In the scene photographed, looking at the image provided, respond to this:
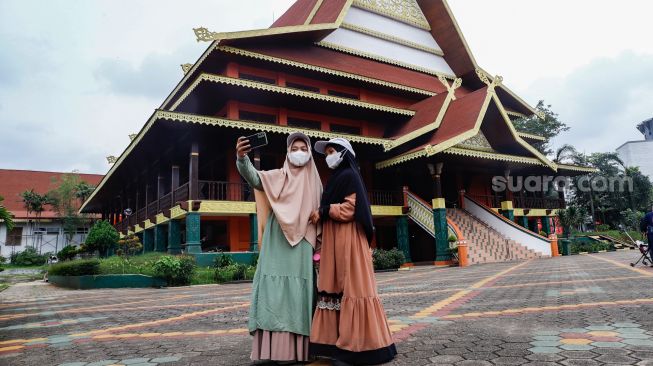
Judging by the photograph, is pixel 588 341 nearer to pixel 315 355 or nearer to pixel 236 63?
pixel 315 355

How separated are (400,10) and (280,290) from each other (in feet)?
73.1

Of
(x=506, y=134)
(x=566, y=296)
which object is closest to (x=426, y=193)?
(x=506, y=134)

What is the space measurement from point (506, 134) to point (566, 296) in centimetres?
1355

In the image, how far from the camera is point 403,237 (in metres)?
17.1

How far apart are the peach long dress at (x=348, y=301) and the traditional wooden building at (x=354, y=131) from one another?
35.6ft

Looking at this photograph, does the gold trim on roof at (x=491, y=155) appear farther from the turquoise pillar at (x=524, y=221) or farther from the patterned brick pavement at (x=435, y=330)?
the patterned brick pavement at (x=435, y=330)

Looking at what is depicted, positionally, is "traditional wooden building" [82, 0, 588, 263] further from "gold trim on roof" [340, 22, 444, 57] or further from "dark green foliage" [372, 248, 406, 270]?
"dark green foliage" [372, 248, 406, 270]

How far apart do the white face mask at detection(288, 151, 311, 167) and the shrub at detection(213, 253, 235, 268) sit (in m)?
9.89

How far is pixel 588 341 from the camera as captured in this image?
3.04 meters

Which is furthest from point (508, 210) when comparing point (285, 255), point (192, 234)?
point (285, 255)

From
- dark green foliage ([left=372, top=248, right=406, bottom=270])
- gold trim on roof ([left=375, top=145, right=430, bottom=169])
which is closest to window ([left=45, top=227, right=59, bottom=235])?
gold trim on roof ([left=375, top=145, right=430, bottom=169])

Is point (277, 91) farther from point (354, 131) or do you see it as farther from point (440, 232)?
point (440, 232)

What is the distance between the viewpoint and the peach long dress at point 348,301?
9.39 ft

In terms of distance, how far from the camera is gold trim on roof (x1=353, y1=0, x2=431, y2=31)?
70.3 ft
